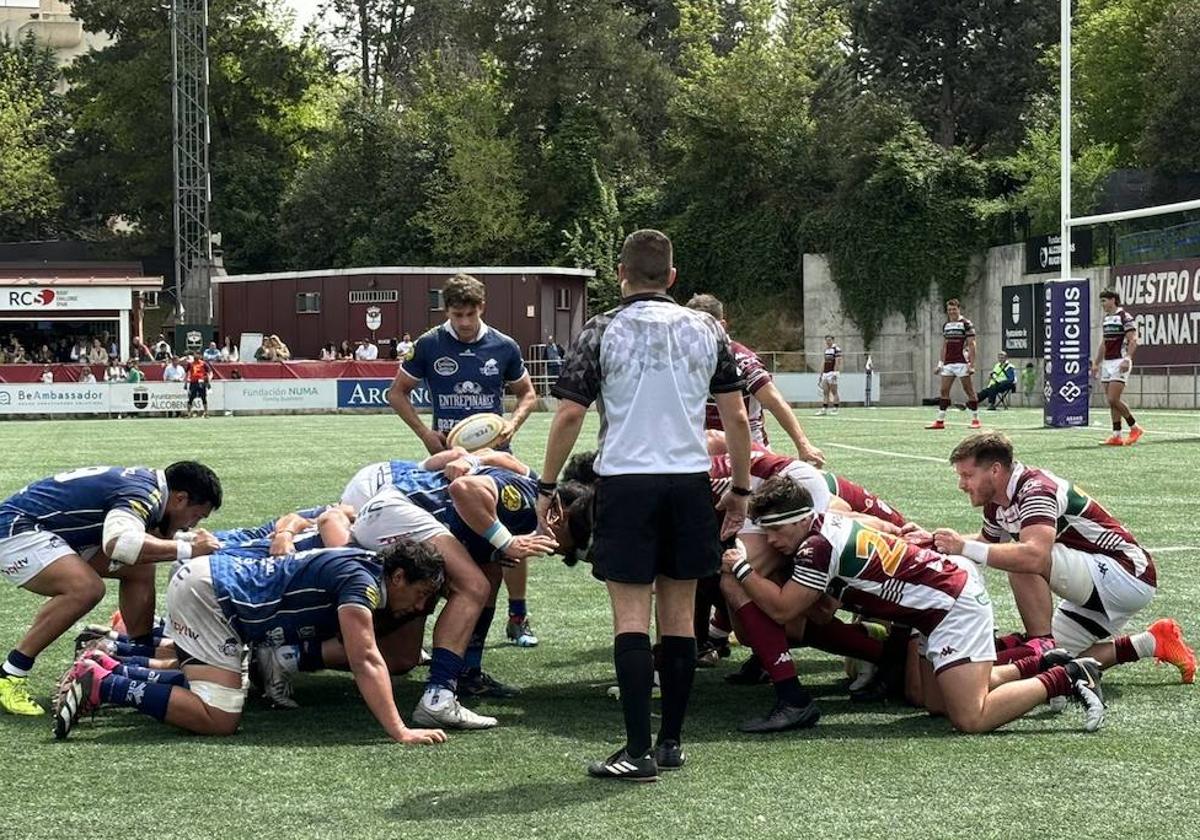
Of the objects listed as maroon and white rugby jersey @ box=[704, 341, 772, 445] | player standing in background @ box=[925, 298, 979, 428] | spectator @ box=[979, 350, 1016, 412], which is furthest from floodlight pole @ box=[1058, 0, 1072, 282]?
maroon and white rugby jersey @ box=[704, 341, 772, 445]

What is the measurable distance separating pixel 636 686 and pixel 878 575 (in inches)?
51.1

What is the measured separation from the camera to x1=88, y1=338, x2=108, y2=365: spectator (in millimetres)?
43778

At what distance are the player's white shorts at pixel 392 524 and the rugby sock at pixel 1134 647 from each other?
119 inches

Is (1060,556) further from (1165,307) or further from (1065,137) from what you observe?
(1165,307)

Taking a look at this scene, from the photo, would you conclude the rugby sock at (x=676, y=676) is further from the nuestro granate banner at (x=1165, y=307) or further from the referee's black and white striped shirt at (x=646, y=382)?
the nuestro granate banner at (x=1165, y=307)

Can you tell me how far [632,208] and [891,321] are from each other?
1285 cm

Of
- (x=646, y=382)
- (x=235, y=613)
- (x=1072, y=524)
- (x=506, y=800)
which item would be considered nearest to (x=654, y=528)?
(x=646, y=382)

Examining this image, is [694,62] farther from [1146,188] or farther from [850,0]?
[1146,188]

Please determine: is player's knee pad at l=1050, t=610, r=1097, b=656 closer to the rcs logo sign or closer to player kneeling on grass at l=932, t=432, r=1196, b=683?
player kneeling on grass at l=932, t=432, r=1196, b=683

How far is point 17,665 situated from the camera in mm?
6629

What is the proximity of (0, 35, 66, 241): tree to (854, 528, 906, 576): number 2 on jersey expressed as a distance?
66.8 metres

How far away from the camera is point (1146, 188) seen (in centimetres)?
4131

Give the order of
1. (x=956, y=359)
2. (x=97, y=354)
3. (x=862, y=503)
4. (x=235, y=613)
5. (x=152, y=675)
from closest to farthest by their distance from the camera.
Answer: (x=235, y=613), (x=152, y=675), (x=862, y=503), (x=956, y=359), (x=97, y=354)

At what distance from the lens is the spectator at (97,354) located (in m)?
43.8
